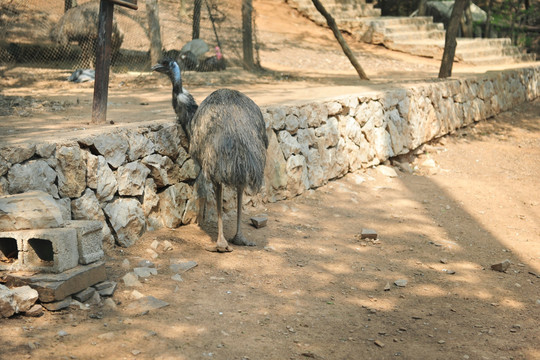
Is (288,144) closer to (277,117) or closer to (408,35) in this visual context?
(277,117)

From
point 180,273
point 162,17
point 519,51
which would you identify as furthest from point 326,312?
point 519,51

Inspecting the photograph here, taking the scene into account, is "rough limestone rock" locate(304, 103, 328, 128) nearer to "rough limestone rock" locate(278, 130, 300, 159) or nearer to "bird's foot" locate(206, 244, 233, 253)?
"rough limestone rock" locate(278, 130, 300, 159)

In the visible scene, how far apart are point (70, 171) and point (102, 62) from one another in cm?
160

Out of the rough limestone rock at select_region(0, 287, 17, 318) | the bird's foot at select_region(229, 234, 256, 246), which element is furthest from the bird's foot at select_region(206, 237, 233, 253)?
the rough limestone rock at select_region(0, 287, 17, 318)

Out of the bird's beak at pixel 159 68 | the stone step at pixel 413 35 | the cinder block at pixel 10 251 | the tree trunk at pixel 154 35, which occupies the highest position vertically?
the stone step at pixel 413 35

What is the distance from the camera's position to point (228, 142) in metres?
5.39

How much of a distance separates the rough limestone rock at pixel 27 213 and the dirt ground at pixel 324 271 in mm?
573

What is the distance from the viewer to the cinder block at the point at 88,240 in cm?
431

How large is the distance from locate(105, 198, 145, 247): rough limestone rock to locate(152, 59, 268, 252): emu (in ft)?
2.10

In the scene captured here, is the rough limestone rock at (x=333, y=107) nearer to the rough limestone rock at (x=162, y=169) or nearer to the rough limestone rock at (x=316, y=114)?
the rough limestone rock at (x=316, y=114)

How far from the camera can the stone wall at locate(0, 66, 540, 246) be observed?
4.78 meters

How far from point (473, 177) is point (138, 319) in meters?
6.65

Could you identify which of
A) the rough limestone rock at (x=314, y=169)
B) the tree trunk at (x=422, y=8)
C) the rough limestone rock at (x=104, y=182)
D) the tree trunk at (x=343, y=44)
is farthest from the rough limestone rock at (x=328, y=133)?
the tree trunk at (x=422, y=8)

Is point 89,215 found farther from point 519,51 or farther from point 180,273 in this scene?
point 519,51
